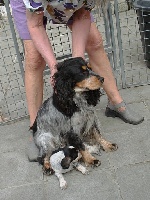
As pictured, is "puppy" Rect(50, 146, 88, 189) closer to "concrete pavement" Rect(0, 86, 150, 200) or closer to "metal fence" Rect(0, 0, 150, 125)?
"concrete pavement" Rect(0, 86, 150, 200)

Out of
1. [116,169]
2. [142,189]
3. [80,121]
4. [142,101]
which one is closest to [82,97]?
[80,121]

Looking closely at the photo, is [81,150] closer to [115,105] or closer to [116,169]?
[116,169]

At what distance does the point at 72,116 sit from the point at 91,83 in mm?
406

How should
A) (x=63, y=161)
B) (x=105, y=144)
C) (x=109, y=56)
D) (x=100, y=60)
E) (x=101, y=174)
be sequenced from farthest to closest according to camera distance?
(x=109, y=56) < (x=100, y=60) < (x=105, y=144) < (x=101, y=174) < (x=63, y=161)

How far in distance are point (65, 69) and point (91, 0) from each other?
2.05 ft

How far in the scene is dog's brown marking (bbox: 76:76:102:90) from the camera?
9.86ft

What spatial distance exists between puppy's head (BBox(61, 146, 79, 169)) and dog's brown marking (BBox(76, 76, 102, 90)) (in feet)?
1.88

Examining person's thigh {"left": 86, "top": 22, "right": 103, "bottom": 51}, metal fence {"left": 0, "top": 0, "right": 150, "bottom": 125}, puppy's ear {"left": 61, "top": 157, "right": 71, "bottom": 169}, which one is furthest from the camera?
metal fence {"left": 0, "top": 0, "right": 150, "bottom": 125}

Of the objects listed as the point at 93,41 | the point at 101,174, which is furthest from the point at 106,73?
the point at 101,174

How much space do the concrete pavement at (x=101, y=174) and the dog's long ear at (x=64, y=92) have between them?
2.07ft

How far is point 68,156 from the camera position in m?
3.10

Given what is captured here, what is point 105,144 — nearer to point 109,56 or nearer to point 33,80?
point 33,80

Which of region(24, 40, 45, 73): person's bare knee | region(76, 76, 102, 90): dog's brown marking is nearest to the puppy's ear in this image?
region(76, 76, 102, 90): dog's brown marking

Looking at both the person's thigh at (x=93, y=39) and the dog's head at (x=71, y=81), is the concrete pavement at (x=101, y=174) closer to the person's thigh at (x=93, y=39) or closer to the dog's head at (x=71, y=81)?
the dog's head at (x=71, y=81)
